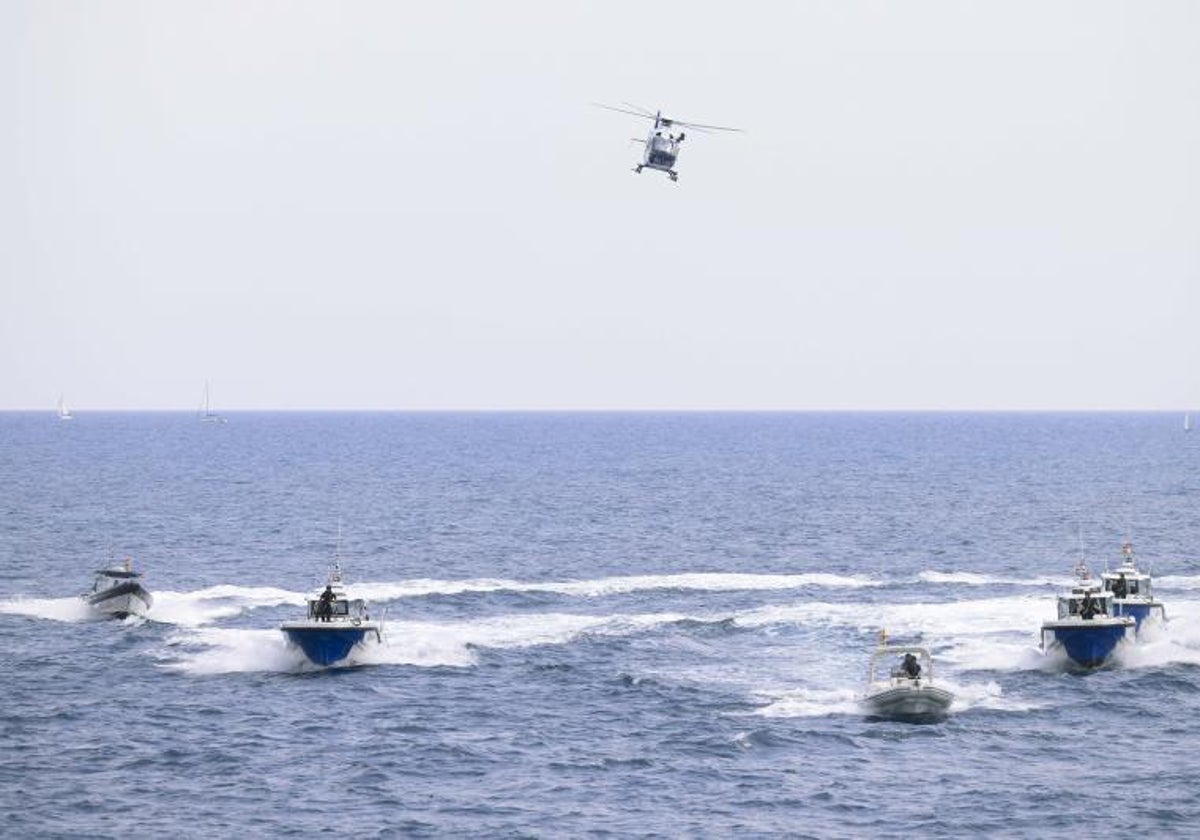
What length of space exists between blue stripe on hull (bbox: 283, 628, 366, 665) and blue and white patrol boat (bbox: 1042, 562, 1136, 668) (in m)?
30.4

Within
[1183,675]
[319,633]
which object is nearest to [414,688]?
[319,633]

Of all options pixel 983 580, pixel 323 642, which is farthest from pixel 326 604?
pixel 983 580

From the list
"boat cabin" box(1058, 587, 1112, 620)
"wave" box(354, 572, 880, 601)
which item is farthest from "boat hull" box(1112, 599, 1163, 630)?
"wave" box(354, 572, 880, 601)

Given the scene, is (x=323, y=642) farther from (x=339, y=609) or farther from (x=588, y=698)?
(x=588, y=698)

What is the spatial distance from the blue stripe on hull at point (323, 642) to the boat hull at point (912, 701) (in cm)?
2346

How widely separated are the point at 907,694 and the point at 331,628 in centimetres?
2503

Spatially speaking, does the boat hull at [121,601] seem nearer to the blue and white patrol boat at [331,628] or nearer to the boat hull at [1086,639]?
the blue and white patrol boat at [331,628]

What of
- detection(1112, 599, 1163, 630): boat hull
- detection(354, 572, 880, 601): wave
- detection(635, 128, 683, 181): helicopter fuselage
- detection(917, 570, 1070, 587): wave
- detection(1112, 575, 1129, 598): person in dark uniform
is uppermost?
detection(635, 128, 683, 181): helicopter fuselage

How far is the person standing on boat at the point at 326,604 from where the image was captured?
70375 mm

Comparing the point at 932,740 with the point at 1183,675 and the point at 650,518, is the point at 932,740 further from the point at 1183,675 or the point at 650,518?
the point at 650,518

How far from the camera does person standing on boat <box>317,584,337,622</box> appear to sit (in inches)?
2771

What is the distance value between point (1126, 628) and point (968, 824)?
24.9 m

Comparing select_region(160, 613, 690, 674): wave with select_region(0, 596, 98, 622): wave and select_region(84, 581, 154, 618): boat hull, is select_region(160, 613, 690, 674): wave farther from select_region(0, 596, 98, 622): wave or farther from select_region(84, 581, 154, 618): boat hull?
select_region(0, 596, 98, 622): wave

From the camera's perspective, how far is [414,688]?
67812 mm
